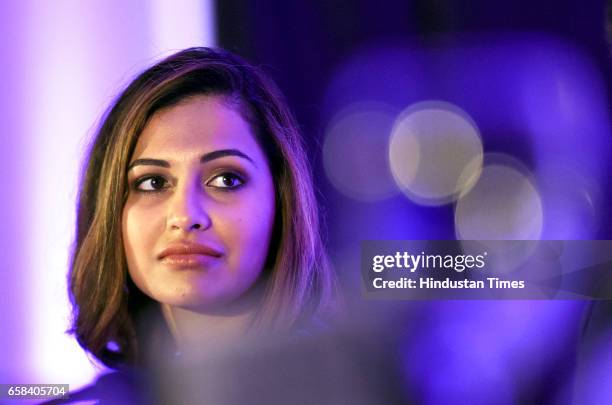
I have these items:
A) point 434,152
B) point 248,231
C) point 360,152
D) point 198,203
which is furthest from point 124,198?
point 434,152

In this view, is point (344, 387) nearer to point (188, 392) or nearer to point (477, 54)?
point (188, 392)

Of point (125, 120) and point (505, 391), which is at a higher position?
point (125, 120)

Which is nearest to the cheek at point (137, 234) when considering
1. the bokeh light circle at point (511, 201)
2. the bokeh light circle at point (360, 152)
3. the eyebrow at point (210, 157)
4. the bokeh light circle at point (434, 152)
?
the eyebrow at point (210, 157)

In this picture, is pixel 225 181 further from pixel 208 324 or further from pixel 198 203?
pixel 208 324

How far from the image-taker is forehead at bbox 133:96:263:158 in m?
1.71

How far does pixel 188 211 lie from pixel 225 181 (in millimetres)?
111

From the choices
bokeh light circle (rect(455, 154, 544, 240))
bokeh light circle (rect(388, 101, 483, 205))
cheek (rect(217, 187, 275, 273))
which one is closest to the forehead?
cheek (rect(217, 187, 275, 273))

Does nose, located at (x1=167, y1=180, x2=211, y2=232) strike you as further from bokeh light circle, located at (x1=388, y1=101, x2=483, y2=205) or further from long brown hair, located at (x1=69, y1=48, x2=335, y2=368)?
bokeh light circle, located at (x1=388, y1=101, x2=483, y2=205)

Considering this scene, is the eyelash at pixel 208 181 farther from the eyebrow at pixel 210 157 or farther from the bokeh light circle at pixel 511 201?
the bokeh light circle at pixel 511 201

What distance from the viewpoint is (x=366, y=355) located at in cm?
176

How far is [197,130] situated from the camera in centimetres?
171

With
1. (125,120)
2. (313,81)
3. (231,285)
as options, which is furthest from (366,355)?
(125,120)

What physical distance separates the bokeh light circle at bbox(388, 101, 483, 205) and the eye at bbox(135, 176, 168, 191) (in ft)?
1.78

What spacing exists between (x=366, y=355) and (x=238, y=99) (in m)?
0.68
